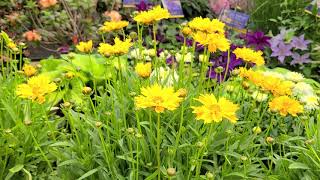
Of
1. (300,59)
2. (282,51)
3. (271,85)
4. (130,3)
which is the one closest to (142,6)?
(130,3)

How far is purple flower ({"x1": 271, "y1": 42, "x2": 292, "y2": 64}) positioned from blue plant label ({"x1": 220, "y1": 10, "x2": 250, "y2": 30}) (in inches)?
13.2

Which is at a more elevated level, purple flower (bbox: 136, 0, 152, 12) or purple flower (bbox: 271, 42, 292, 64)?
purple flower (bbox: 136, 0, 152, 12)

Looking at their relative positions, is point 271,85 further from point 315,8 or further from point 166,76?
point 315,8

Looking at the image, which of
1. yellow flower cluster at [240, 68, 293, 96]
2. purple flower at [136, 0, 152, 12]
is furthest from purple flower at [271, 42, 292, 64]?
yellow flower cluster at [240, 68, 293, 96]

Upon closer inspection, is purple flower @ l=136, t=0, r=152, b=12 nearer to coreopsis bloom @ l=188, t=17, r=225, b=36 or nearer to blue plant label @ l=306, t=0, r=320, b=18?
blue plant label @ l=306, t=0, r=320, b=18

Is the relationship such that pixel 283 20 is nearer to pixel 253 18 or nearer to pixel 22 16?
pixel 253 18

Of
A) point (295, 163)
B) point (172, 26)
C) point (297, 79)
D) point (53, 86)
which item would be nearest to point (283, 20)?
point (172, 26)

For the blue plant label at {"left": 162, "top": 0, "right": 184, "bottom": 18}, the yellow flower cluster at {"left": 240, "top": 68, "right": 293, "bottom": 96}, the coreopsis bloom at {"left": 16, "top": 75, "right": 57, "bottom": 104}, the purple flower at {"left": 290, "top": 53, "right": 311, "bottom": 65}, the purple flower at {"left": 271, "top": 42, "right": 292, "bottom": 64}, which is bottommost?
the purple flower at {"left": 290, "top": 53, "right": 311, "bottom": 65}

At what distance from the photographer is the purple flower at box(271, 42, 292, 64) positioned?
2807 mm

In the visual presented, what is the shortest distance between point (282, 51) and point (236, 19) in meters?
0.40

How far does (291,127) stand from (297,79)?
21 centimetres

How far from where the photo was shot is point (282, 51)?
2.83 metres

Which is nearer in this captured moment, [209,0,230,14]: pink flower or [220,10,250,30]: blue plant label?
→ [220,10,250,30]: blue plant label

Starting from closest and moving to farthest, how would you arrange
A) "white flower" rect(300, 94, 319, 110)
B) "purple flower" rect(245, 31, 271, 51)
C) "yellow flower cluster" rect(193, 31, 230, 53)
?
"yellow flower cluster" rect(193, 31, 230, 53), "white flower" rect(300, 94, 319, 110), "purple flower" rect(245, 31, 271, 51)
